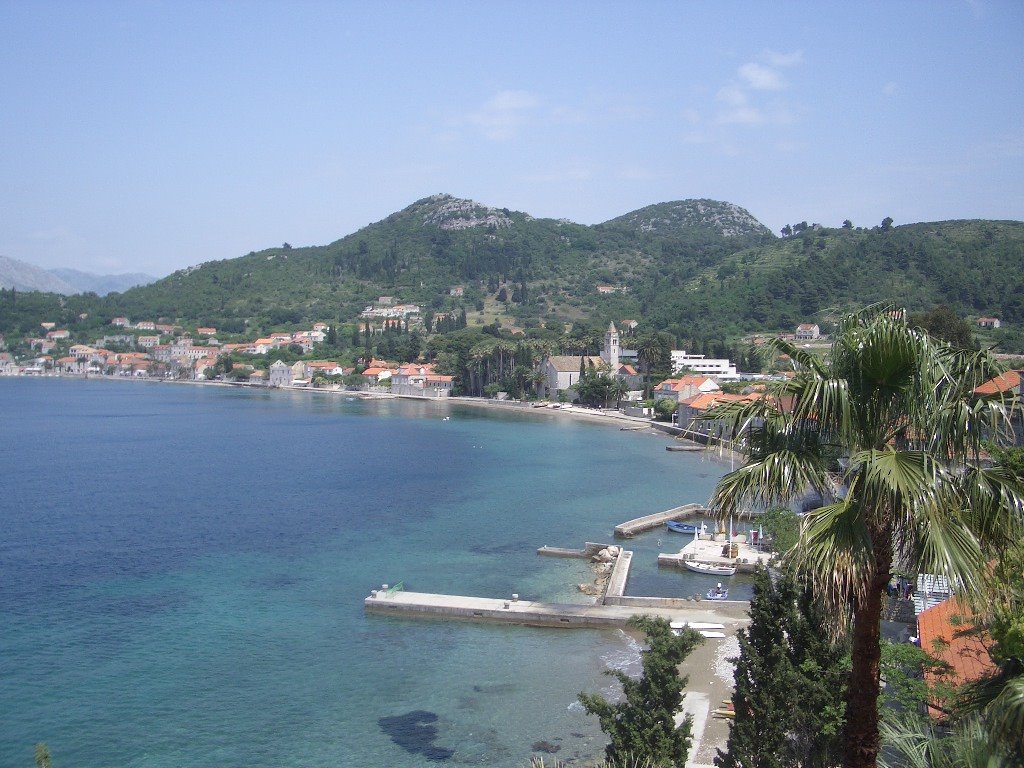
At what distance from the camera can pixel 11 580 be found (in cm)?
2773

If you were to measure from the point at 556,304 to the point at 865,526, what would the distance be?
169 metres

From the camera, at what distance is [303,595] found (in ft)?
85.2

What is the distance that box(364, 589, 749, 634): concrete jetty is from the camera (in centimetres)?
2284

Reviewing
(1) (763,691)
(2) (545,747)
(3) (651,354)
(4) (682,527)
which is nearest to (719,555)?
(4) (682,527)

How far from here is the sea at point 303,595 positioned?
17297 mm

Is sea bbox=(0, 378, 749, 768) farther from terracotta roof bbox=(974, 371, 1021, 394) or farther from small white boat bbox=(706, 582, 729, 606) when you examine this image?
terracotta roof bbox=(974, 371, 1021, 394)

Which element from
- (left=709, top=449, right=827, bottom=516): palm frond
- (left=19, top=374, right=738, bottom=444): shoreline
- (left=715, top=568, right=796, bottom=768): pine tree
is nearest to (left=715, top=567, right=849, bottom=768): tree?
(left=715, top=568, right=796, bottom=768): pine tree

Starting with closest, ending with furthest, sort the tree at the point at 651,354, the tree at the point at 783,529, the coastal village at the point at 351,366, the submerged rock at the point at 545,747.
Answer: the submerged rock at the point at 545,747
the tree at the point at 783,529
the coastal village at the point at 351,366
the tree at the point at 651,354

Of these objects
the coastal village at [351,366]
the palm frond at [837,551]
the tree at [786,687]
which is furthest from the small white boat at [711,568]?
the coastal village at [351,366]

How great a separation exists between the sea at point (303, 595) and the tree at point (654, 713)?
13.6 ft

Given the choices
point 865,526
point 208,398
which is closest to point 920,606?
point 865,526

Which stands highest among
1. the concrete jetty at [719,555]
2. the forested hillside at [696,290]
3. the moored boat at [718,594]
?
the forested hillside at [696,290]

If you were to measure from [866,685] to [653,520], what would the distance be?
30.3m

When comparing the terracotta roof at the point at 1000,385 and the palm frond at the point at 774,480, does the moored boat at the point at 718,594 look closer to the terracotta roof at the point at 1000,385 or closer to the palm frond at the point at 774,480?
the terracotta roof at the point at 1000,385
